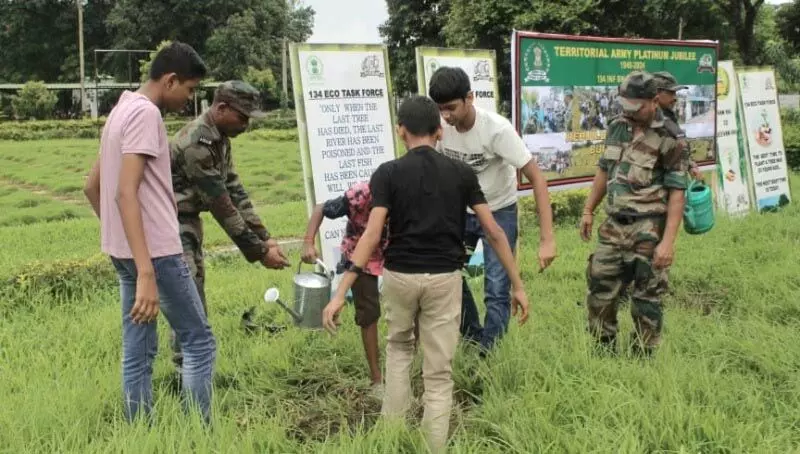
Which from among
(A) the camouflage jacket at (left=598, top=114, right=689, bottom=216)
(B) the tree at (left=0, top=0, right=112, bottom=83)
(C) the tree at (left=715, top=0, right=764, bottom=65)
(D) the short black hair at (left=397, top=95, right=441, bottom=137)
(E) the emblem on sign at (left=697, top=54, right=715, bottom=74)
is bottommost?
(A) the camouflage jacket at (left=598, top=114, right=689, bottom=216)

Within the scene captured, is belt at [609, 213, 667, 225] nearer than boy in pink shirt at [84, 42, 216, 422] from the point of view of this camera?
No

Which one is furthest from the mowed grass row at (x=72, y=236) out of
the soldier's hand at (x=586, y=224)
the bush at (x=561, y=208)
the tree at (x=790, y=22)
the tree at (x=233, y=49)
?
the tree at (x=233, y=49)

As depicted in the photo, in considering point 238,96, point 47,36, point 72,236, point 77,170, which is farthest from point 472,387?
point 47,36

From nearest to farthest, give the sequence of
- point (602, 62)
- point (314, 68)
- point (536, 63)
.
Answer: point (314, 68) → point (536, 63) → point (602, 62)

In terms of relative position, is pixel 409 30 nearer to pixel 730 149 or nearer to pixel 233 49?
pixel 233 49

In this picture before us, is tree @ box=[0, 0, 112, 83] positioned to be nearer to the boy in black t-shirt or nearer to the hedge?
the hedge

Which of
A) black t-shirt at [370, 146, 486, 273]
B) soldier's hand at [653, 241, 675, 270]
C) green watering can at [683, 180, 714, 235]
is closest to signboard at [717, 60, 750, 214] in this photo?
green watering can at [683, 180, 714, 235]

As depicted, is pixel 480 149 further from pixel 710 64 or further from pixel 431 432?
pixel 710 64

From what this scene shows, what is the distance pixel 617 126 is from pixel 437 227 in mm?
1665

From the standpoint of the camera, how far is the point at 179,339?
297 cm

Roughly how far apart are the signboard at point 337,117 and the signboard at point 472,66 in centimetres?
36

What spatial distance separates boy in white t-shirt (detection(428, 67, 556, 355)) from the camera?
3.37 metres

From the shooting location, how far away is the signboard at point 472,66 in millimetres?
5941

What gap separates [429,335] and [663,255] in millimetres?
1501
